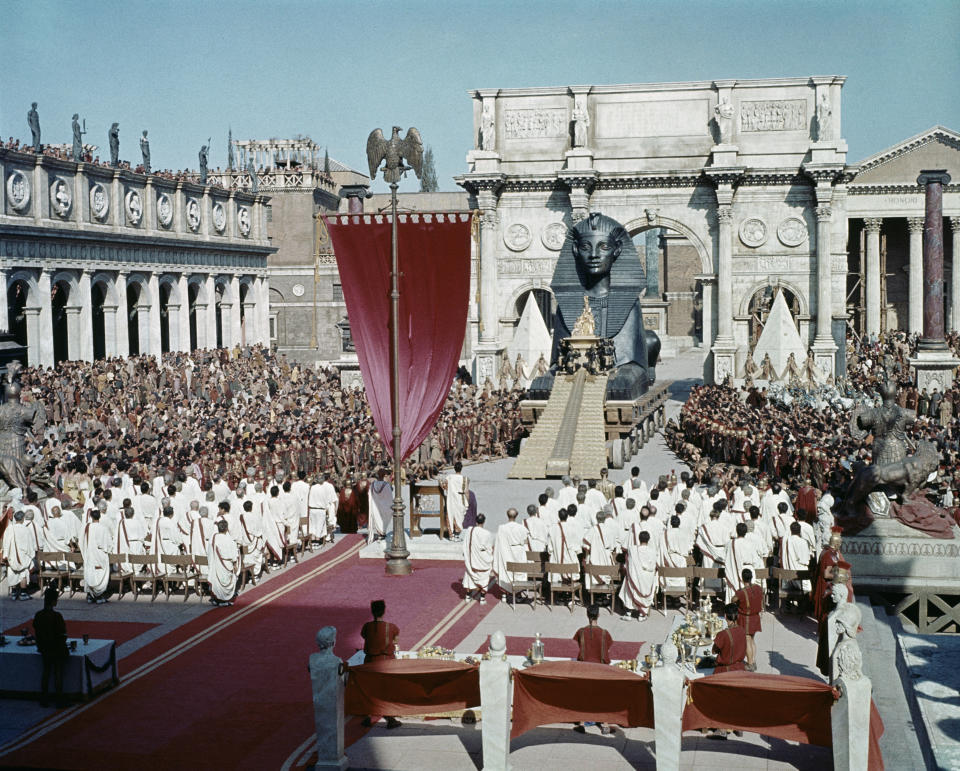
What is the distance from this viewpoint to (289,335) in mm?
76938

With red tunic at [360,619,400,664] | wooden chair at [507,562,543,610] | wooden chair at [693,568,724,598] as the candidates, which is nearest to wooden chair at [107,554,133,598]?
wooden chair at [507,562,543,610]

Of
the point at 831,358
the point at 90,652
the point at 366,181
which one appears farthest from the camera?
the point at 366,181

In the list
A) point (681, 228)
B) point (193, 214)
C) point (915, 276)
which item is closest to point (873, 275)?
point (915, 276)

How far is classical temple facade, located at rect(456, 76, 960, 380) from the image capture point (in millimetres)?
50750

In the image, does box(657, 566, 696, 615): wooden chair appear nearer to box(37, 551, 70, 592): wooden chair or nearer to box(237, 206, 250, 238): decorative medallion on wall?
box(37, 551, 70, 592): wooden chair

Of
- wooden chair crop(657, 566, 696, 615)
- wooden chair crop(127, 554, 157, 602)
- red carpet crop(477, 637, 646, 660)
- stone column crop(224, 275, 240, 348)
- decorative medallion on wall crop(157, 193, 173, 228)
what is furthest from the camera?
stone column crop(224, 275, 240, 348)

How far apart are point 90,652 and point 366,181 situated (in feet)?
272

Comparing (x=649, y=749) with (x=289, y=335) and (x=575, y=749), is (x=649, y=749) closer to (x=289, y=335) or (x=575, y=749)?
(x=575, y=749)

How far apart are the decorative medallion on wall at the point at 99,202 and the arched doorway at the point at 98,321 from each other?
3609mm

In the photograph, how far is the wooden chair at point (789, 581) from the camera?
1634 centimetres

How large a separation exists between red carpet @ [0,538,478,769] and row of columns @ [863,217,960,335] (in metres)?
57.5

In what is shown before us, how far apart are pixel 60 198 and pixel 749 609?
138ft

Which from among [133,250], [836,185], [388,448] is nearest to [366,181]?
[133,250]

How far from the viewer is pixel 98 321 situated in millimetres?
57781
